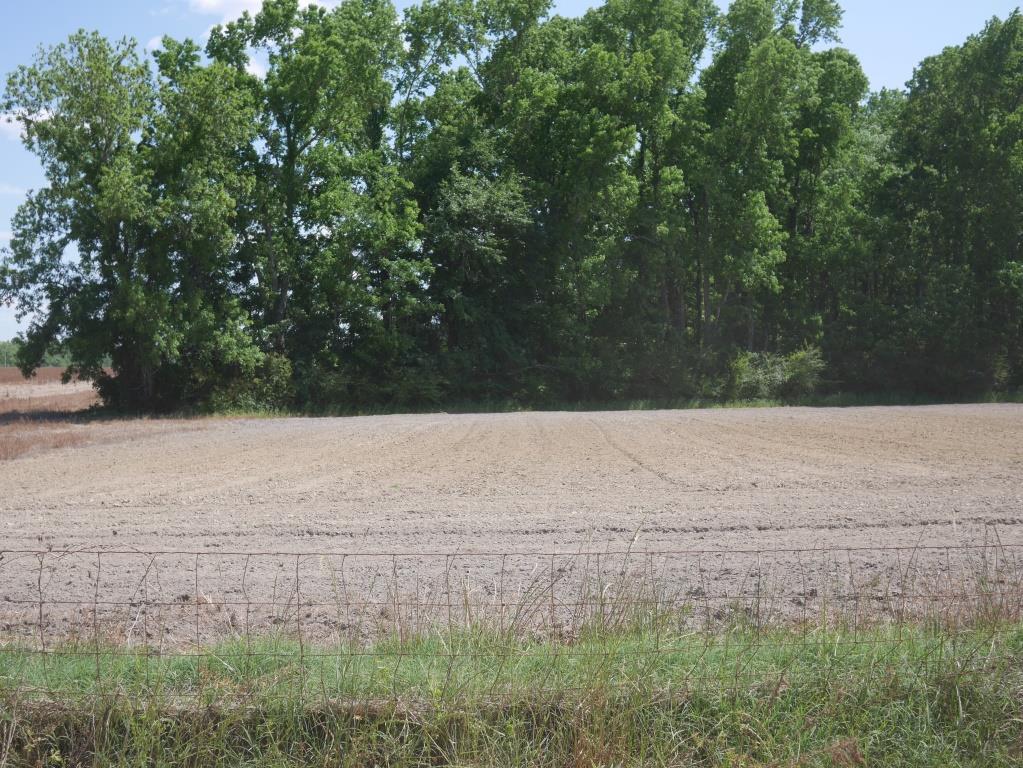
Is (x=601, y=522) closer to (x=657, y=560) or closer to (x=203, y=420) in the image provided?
(x=657, y=560)

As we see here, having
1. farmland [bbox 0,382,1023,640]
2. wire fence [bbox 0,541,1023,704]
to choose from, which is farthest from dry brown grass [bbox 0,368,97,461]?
wire fence [bbox 0,541,1023,704]

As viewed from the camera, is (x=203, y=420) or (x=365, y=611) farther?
(x=203, y=420)

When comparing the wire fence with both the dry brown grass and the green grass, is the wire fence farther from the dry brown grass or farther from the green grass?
the dry brown grass

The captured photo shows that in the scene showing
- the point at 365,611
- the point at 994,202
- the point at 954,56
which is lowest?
the point at 365,611

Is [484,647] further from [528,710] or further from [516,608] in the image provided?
[516,608]

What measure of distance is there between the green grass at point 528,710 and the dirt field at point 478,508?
3.68 feet

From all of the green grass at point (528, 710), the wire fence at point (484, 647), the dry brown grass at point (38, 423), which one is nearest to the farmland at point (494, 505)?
the wire fence at point (484, 647)

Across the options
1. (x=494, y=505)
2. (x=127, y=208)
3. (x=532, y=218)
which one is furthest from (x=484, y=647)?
(x=532, y=218)

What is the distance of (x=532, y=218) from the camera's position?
41.9 metres

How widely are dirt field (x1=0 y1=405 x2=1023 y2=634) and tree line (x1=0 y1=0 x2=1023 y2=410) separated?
1085 cm

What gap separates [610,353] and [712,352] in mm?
5167

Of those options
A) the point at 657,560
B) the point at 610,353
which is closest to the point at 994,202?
the point at 610,353

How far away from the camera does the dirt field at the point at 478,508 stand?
934 cm

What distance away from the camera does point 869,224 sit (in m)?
44.7
